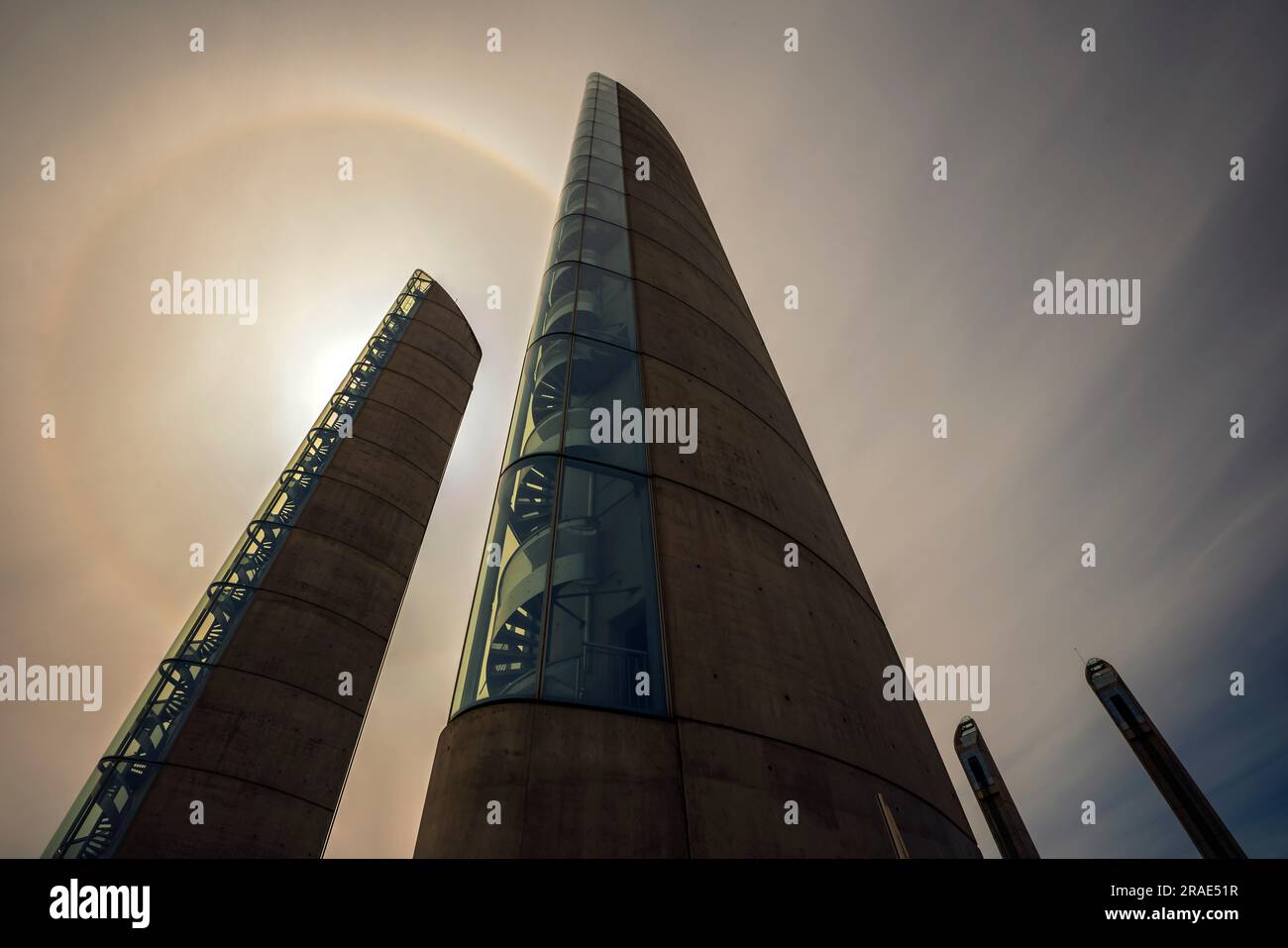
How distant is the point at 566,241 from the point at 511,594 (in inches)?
302

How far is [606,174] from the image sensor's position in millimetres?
14188

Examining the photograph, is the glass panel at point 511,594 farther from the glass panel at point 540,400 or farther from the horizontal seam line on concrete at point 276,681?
the horizontal seam line on concrete at point 276,681

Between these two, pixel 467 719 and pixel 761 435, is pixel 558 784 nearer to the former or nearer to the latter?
pixel 467 719

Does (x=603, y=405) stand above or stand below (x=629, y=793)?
above

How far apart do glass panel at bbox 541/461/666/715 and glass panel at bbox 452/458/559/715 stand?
0.15 m

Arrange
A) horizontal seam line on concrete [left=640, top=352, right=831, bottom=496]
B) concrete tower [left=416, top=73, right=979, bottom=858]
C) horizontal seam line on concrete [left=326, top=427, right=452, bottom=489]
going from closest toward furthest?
1. concrete tower [left=416, top=73, right=979, bottom=858]
2. horizontal seam line on concrete [left=640, top=352, right=831, bottom=496]
3. horizontal seam line on concrete [left=326, top=427, right=452, bottom=489]

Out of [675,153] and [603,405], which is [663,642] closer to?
[603,405]

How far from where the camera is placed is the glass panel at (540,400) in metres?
7.43

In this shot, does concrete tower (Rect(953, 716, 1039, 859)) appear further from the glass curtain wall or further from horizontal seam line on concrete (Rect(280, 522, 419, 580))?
the glass curtain wall

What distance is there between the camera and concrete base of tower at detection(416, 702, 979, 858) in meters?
4.43

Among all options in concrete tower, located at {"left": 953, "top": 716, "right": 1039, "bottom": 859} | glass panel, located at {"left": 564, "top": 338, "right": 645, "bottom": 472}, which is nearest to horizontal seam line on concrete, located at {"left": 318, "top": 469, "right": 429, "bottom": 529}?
glass panel, located at {"left": 564, "top": 338, "right": 645, "bottom": 472}

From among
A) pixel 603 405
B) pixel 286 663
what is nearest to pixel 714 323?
pixel 603 405
